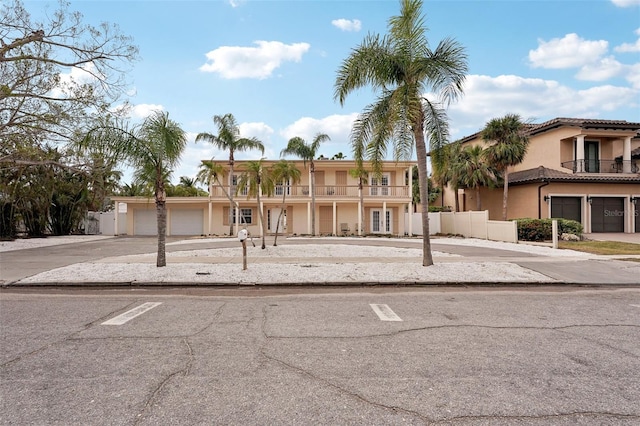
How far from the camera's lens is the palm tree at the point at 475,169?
89.9 ft

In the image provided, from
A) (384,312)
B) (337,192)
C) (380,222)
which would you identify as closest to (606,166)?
(380,222)

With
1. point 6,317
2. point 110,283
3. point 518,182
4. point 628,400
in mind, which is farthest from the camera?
point 518,182

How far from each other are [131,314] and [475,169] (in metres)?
26.6

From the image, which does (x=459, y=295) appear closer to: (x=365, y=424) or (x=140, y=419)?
(x=365, y=424)

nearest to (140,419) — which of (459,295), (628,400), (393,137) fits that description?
(628,400)

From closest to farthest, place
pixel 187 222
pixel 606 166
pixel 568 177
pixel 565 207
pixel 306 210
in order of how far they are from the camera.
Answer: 1. pixel 568 177
2. pixel 565 207
3. pixel 606 166
4. pixel 306 210
5. pixel 187 222

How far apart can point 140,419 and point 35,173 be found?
2822 centimetres

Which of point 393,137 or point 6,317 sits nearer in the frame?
point 6,317

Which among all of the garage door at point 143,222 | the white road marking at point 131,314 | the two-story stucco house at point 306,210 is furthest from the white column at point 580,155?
the garage door at point 143,222

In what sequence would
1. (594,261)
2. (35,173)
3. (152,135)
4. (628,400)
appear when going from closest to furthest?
(628,400)
(152,135)
(594,261)
(35,173)

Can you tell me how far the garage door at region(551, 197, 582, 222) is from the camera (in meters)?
25.3

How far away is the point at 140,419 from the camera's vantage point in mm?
2898

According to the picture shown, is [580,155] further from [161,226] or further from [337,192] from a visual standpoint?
[161,226]

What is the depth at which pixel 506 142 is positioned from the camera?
25.9 m
